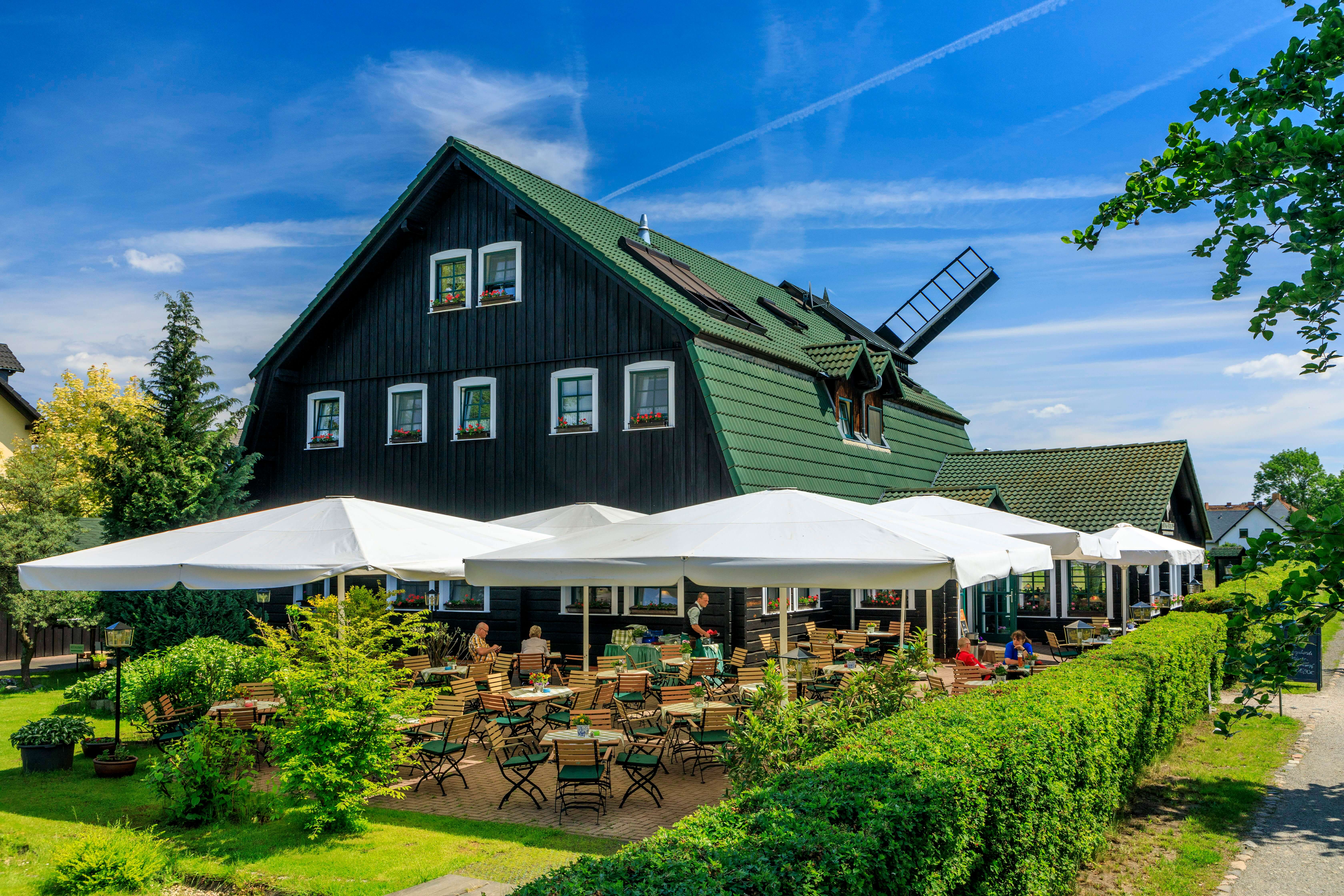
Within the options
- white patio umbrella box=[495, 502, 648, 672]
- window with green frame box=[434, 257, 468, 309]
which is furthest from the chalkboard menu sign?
window with green frame box=[434, 257, 468, 309]

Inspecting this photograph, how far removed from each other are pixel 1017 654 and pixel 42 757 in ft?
45.1

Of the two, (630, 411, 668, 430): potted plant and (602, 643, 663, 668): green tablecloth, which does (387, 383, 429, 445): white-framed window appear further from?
(602, 643, 663, 668): green tablecloth

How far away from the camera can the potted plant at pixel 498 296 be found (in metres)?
19.6

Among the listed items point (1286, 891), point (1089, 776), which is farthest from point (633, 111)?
point (1286, 891)

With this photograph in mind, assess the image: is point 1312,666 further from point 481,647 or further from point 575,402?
point 481,647

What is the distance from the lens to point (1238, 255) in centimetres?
489

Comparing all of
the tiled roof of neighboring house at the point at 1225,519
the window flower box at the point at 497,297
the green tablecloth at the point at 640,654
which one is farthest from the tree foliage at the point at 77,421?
the tiled roof of neighboring house at the point at 1225,519

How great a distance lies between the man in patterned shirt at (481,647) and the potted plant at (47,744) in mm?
5475

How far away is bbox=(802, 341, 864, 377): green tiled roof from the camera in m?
21.3

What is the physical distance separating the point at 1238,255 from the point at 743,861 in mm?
3916

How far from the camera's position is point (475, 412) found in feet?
65.8

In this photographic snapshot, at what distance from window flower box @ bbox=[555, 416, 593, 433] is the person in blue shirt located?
862 centimetres

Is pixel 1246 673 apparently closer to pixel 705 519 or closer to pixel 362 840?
pixel 705 519

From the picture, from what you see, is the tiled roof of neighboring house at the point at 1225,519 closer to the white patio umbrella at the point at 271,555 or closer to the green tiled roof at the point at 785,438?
the green tiled roof at the point at 785,438
